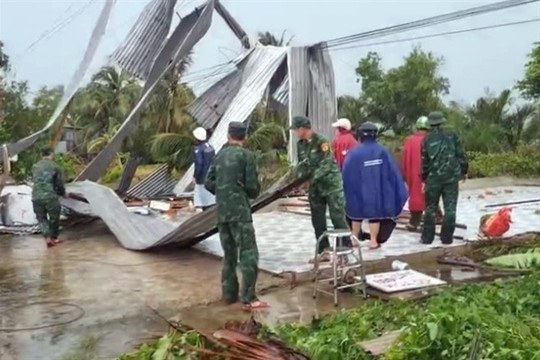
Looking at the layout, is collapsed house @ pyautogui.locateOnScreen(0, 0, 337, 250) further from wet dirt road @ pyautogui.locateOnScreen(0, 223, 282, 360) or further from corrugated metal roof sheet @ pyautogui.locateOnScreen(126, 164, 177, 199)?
corrugated metal roof sheet @ pyautogui.locateOnScreen(126, 164, 177, 199)

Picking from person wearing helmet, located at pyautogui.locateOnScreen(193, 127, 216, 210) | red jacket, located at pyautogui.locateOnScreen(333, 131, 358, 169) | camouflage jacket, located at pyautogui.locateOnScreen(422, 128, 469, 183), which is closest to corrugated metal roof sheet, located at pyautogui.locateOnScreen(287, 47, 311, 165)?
person wearing helmet, located at pyautogui.locateOnScreen(193, 127, 216, 210)

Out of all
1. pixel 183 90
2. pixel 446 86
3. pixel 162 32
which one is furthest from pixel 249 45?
pixel 446 86

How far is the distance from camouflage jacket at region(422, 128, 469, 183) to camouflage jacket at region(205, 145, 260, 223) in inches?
121

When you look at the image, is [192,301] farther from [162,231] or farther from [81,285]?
[162,231]

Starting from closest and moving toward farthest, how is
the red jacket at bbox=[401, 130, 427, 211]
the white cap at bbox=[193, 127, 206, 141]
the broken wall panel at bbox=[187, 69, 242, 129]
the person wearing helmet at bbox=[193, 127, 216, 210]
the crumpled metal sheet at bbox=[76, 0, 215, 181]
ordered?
the red jacket at bbox=[401, 130, 427, 211]
the crumpled metal sheet at bbox=[76, 0, 215, 181]
the person wearing helmet at bbox=[193, 127, 216, 210]
the white cap at bbox=[193, 127, 206, 141]
the broken wall panel at bbox=[187, 69, 242, 129]

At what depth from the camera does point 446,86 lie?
27.7 m

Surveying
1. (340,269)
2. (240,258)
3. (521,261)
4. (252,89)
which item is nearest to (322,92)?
(252,89)

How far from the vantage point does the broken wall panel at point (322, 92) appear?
11211 millimetres

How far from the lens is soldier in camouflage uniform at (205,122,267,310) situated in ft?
21.3

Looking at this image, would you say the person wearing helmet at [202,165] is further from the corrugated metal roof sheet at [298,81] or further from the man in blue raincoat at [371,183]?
the man in blue raincoat at [371,183]

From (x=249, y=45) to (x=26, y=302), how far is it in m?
7.19

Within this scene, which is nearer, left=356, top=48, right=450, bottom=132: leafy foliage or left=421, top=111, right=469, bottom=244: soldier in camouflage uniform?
left=421, top=111, right=469, bottom=244: soldier in camouflage uniform

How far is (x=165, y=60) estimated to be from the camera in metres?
12.6

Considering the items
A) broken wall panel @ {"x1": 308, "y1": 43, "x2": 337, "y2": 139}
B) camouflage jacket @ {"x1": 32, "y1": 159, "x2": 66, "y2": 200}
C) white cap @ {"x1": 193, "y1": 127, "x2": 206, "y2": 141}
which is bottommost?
camouflage jacket @ {"x1": 32, "y1": 159, "x2": 66, "y2": 200}
